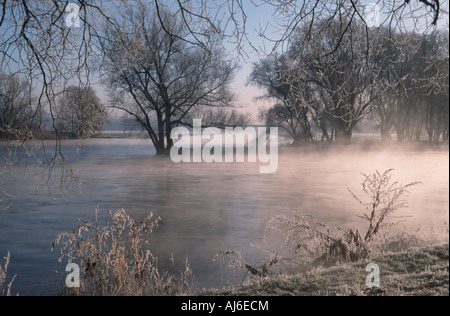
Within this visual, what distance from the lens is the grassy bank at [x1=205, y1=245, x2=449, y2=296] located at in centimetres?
418

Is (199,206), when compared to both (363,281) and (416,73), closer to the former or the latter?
(363,281)

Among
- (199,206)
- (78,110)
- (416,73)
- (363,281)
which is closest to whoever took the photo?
(363,281)

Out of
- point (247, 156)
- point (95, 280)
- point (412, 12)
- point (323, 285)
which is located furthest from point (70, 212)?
point (247, 156)

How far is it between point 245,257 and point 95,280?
3397 mm

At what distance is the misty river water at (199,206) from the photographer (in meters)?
8.05

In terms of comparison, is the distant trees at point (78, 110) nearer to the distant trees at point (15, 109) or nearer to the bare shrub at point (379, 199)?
the distant trees at point (15, 109)

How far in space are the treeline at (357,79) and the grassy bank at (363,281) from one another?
5.76ft

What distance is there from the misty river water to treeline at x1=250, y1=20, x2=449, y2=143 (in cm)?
270

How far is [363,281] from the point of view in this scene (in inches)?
189

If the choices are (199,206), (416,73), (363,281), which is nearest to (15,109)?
(363,281)

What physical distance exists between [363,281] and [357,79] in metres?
4.24

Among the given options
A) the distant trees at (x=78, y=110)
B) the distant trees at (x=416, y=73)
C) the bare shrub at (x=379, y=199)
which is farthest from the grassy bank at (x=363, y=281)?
the distant trees at (x=78, y=110)

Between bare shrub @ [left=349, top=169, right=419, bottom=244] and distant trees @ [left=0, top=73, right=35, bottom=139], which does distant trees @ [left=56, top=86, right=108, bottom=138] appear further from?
bare shrub @ [left=349, top=169, right=419, bottom=244]

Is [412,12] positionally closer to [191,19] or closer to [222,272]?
[191,19]
